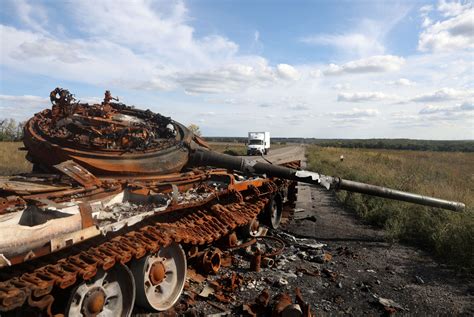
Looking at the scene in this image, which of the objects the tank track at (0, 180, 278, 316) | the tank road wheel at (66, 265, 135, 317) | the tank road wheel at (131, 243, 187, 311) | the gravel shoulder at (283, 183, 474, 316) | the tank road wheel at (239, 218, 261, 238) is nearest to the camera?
the tank track at (0, 180, 278, 316)

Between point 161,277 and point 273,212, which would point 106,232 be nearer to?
point 161,277

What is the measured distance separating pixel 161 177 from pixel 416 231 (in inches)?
287

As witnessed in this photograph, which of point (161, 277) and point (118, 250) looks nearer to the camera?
point (118, 250)

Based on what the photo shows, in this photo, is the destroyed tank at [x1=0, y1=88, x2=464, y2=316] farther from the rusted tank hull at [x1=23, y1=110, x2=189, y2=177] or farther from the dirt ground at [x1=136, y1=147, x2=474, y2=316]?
the dirt ground at [x1=136, y1=147, x2=474, y2=316]

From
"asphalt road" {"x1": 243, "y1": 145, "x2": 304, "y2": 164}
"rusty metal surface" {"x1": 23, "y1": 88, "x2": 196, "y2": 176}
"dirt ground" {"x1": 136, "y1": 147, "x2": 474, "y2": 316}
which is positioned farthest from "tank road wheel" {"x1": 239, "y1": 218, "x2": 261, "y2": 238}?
"asphalt road" {"x1": 243, "y1": 145, "x2": 304, "y2": 164}

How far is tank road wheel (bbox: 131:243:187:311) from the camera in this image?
4.94 metres

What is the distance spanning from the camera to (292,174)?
29.3 feet

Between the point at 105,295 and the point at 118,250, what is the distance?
0.58 metres

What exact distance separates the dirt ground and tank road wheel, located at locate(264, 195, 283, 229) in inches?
16.1

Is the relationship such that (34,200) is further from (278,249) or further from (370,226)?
(370,226)

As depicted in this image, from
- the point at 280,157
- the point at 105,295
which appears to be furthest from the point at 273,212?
the point at 280,157

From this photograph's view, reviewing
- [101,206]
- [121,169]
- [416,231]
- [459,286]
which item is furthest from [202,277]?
[416,231]

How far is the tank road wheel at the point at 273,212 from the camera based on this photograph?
35.1 feet

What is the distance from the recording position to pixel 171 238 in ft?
16.0
